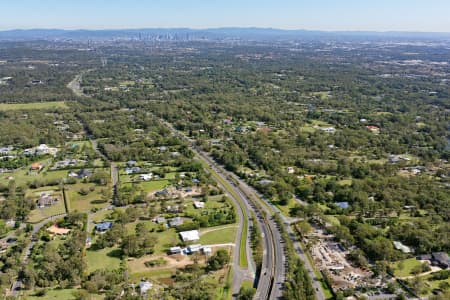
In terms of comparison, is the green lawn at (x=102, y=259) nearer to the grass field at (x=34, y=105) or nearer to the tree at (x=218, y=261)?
the tree at (x=218, y=261)

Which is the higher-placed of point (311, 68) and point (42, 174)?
point (311, 68)

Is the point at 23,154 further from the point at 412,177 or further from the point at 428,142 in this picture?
the point at 428,142

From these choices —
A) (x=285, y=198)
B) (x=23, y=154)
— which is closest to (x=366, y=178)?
(x=285, y=198)

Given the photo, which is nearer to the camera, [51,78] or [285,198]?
[285,198]

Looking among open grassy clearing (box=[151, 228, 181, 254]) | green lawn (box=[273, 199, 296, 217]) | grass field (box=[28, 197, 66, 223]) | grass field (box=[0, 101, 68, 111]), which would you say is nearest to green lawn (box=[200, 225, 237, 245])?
open grassy clearing (box=[151, 228, 181, 254])

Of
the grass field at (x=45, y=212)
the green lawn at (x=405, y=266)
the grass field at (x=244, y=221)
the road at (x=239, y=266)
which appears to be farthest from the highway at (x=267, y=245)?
the grass field at (x=45, y=212)

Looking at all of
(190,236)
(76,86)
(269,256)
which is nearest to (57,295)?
(190,236)

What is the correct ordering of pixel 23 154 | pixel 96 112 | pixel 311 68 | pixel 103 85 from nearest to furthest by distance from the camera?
pixel 23 154 < pixel 96 112 < pixel 103 85 < pixel 311 68
